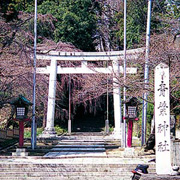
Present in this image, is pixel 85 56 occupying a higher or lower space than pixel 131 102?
higher

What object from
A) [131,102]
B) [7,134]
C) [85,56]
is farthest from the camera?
[85,56]

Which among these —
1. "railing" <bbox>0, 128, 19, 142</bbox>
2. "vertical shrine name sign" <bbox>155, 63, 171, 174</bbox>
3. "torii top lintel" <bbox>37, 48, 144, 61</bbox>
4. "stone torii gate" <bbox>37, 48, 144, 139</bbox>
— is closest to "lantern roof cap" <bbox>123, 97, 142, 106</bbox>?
"vertical shrine name sign" <bbox>155, 63, 171, 174</bbox>

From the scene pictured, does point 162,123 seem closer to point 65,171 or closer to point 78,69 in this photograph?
point 65,171

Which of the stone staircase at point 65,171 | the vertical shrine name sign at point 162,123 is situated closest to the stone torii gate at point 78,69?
the stone staircase at point 65,171

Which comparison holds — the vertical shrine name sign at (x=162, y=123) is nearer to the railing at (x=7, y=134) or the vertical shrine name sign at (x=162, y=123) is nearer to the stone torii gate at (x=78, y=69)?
the railing at (x=7, y=134)

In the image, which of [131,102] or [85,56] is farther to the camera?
[85,56]

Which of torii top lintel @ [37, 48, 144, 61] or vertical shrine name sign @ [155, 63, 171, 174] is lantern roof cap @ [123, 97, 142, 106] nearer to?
vertical shrine name sign @ [155, 63, 171, 174]

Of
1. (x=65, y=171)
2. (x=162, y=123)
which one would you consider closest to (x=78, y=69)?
(x=65, y=171)

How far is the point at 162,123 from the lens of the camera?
29.1 feet

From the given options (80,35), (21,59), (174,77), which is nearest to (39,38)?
(80,35)

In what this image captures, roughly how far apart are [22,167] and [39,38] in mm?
18171

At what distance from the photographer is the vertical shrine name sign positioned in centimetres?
863

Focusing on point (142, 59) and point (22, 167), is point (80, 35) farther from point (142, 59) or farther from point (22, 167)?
point (22, 167)

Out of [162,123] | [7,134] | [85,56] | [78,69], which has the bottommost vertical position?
[7,134]
